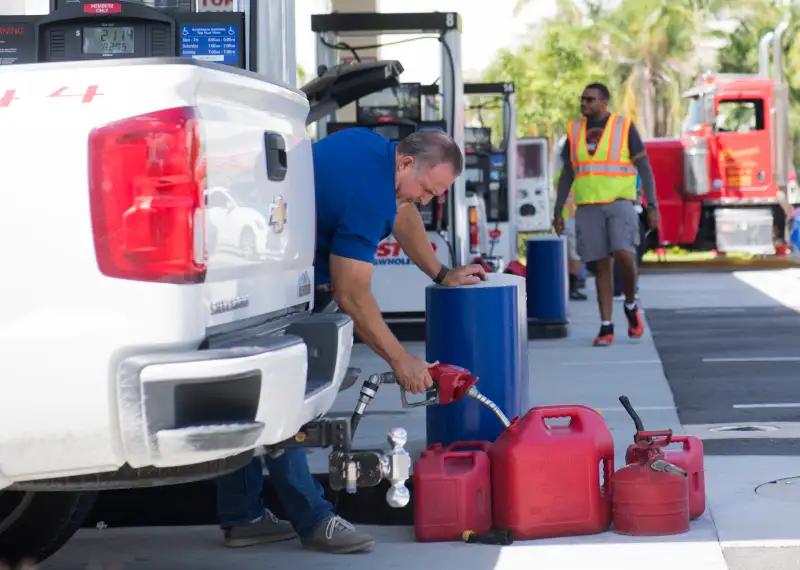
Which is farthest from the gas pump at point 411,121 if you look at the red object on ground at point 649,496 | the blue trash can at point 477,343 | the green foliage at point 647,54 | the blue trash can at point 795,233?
the green foliage at point 647,54

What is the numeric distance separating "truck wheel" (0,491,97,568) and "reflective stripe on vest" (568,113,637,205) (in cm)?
744

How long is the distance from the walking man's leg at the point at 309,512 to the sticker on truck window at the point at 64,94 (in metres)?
2.16

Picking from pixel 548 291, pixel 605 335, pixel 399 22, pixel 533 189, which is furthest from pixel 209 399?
pixel 533 189

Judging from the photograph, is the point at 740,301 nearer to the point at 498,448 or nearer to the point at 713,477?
the point at 713,477

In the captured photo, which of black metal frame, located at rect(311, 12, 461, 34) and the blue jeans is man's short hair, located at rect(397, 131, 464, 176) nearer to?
the blue jeans

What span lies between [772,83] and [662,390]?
17.3 meters

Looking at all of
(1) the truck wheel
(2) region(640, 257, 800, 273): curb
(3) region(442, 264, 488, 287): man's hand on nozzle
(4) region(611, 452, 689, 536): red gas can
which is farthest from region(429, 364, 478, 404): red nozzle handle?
(2) region(640, 257, 800, 273): curb

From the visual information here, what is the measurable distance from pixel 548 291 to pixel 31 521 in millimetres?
8989

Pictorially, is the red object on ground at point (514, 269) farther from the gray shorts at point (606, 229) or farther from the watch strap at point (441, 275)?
the watch strap at point (441, 275)

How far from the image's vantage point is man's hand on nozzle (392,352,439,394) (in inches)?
220

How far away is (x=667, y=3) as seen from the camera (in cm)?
5209

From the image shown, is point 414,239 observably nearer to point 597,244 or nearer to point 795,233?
point 597,244

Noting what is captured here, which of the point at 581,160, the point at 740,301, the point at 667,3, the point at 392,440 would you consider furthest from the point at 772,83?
the point at 667,3

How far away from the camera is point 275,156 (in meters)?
4.66
